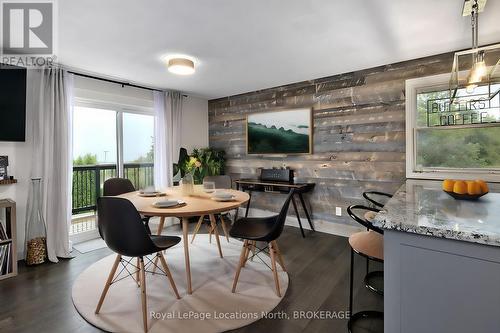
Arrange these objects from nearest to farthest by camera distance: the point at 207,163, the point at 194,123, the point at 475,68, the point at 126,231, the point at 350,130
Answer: the point at 475,68, the point at 126,231, the point at 350,130, the point at 207,163, the point at 194,123

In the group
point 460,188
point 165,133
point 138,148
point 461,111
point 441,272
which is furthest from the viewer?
point 165,133

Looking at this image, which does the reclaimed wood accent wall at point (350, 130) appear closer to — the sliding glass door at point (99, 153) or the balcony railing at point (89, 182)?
the sliding glass door at point (99, 153)

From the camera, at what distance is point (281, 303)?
2.01 m

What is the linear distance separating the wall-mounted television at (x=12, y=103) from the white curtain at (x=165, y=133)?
1.69 meters

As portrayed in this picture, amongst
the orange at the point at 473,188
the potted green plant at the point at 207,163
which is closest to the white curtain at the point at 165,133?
the potted green plant at the point at 207,163

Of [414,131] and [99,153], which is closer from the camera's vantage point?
[414,131]

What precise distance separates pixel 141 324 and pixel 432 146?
341 cm

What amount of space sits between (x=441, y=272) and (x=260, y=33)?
2.16 meters

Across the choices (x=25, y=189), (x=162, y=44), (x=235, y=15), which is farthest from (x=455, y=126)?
(x=25, y=189)

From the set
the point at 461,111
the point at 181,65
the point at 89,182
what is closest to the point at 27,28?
the point at 181,65

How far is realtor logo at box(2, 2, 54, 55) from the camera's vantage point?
1.89 metres

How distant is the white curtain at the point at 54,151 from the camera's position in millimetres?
2887

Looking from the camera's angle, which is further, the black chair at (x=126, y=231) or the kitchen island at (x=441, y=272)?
the black chair at (x=126, y=231)

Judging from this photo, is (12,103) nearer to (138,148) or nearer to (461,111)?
(138,148)
